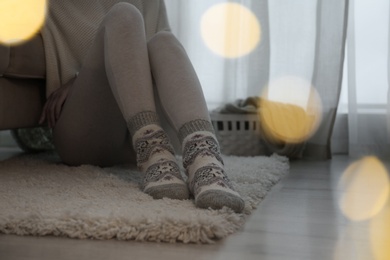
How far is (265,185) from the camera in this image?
1459 millimetres

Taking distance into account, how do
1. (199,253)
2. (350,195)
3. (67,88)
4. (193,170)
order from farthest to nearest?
1. (67,88)
2. (350,195)
3. (193,170)
4. (199,253)

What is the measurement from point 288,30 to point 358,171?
0.71 m

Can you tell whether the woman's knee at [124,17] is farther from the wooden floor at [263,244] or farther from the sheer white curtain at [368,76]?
the sheer white curtain at [368,76]

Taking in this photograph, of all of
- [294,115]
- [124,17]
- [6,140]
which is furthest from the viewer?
[6,140]

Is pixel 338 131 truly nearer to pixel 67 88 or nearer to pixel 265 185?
pixel 265 185

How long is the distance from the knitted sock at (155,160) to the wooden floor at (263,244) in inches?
6.9

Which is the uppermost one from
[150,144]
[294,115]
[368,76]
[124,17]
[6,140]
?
[124,17]

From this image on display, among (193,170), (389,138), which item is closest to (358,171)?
(389,138)

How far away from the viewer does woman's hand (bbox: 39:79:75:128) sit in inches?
61.3

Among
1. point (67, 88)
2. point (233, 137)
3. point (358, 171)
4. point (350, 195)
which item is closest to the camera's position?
point (350, 195)

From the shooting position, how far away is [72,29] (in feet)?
5.49

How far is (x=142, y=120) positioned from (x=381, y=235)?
1.80 feet

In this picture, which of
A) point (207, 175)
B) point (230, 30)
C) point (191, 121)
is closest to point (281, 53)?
point (230, 30)

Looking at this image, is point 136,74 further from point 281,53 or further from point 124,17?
point 281,53
